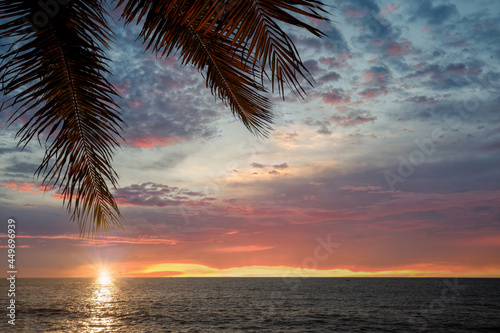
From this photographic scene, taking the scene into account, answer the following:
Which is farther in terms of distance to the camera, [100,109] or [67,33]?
[100,109]

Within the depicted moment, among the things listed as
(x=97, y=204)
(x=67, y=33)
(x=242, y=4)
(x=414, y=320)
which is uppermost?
(x=67, y=33)

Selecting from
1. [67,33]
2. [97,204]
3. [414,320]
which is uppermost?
[67,33]

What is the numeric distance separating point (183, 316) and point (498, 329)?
103 ft

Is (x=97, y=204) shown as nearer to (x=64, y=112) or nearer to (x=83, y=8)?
(x=64, y=112)

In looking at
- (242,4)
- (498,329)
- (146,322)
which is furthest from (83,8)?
(498,329)

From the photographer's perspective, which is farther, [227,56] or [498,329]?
[498,329]

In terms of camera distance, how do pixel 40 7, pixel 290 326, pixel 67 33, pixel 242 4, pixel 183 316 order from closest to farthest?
pixel 242 4 < pixel 40 7 < pixel 67 33 < pixel 290 326 < pixel 183 316

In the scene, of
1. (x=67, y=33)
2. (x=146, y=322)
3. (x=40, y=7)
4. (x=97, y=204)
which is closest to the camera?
(x=40, y=7)

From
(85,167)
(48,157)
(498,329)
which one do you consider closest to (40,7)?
(48,157)

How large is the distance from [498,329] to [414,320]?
750 cm

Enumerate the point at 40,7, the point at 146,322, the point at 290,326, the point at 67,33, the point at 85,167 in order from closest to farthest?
1. the point at 40,7
2. the point at 67,33
3. the point at 85,167
4. the point at 290,326
5. the point at 146,322

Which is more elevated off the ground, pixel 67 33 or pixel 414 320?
pixel 67 33

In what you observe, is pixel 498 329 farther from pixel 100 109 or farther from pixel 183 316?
pixel 100 109

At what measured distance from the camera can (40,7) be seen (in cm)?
235
